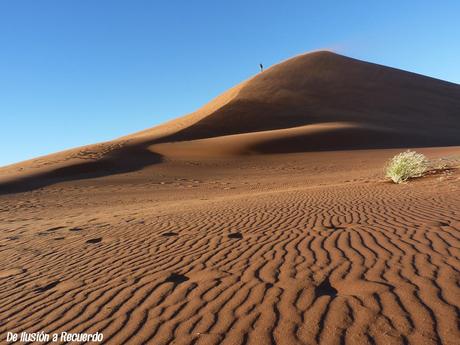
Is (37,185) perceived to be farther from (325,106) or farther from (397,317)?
(325,106)

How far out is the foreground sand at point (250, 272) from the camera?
3869mm

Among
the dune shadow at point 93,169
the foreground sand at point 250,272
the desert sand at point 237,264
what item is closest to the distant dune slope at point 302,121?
the dune shadow at point 93,169

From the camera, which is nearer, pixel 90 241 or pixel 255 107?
pixel 90 241

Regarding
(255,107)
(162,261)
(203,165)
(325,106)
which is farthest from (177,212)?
(325,106)

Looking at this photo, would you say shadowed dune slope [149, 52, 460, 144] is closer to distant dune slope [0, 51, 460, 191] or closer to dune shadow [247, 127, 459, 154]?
distant dune slope [0, 51, 460, 191]

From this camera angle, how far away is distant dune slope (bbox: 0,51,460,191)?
3048 cm

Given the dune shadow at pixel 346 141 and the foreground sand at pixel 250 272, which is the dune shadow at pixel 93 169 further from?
the foreground sand at pixel 250 272

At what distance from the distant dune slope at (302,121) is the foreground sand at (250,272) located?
17165 mm

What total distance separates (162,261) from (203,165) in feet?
73.6

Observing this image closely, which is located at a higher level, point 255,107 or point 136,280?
point 255,107

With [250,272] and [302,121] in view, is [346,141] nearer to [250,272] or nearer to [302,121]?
[302,121]

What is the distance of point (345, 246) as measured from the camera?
20.9 feet

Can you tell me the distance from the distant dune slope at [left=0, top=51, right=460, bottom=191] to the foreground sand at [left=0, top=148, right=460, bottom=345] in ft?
56.3

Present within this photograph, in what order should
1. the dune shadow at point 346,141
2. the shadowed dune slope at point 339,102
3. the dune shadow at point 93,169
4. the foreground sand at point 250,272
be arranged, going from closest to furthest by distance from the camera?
1. the foreground sand at point 250,272
2. the dune shadow at point 93,169
3. the dune shadow at point 346,141
4. the shadowed dune slope at point 339,102
